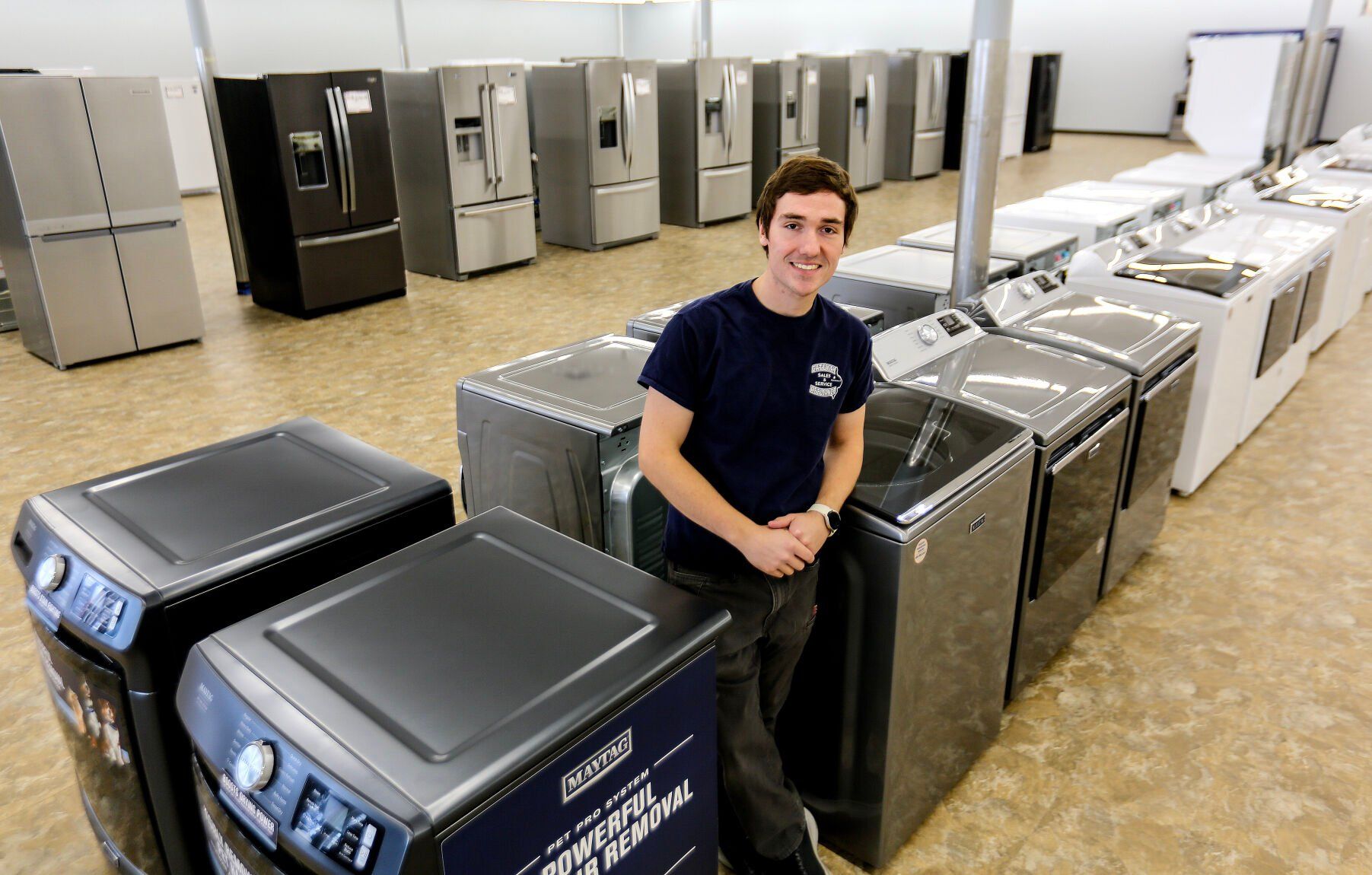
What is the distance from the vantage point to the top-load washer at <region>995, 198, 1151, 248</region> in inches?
178

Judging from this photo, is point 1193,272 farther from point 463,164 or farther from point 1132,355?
point 463,164

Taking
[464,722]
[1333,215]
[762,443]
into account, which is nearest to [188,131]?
[1333,215]

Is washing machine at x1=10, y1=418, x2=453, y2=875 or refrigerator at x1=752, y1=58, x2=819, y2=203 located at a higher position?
refrigerator at x1=752, y1=58, x2=819, y2=203

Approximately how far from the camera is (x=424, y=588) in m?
1.44

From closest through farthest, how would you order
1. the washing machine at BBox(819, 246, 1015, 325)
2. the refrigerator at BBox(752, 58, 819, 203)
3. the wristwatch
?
the wristwatch → the washing machine at BBox(819, 246, 1015, 325) → the refrigerator at BBox(752, 58, 819, 203)

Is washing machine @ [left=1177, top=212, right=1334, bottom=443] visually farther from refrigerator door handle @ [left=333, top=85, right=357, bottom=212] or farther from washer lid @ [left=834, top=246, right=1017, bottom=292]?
refrigerator door handle @ [left=333, top=85, right=357, bottom=212]


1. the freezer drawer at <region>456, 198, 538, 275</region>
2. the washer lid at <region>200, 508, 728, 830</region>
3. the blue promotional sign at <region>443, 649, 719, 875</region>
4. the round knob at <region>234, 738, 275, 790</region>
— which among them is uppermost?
the washer lid at <region>200, 508, 728, 830</region>

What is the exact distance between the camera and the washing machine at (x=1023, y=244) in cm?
395

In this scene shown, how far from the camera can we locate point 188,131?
11.3 meters

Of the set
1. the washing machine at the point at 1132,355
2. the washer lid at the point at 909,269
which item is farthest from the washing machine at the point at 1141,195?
the washing machine at the point at 1132,355

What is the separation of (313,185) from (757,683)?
555cm

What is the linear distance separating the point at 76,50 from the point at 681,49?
985 centimetres

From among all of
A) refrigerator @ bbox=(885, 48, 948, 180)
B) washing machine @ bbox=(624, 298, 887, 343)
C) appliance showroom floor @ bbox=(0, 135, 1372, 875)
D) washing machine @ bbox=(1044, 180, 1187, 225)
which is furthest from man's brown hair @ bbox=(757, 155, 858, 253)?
refrigerator @ bbox=(885, 48, 948, 180)

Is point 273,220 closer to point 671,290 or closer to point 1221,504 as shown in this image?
point 671,290
